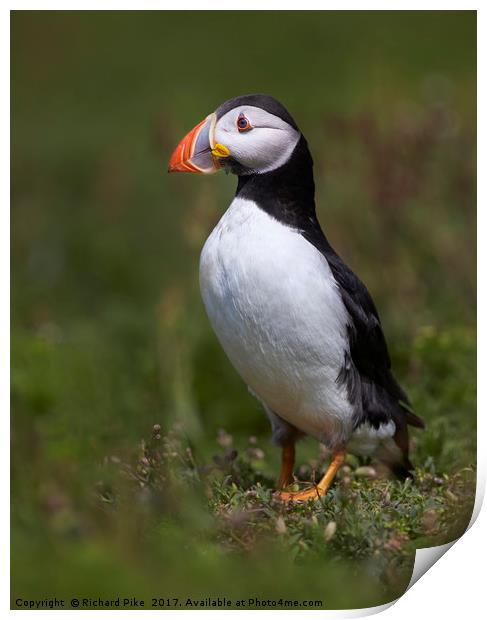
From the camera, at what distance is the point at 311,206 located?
3.99m

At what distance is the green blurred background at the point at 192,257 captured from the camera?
3.55 m

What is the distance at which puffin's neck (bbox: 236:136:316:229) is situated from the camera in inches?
154

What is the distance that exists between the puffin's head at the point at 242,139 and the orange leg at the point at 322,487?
1049mm

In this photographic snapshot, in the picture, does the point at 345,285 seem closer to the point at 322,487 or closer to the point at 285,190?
the point at 285,190

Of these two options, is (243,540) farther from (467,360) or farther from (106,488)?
(467,360)

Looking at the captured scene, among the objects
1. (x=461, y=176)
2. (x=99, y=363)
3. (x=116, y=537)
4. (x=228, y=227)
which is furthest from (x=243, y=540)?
(x=461, y=176)

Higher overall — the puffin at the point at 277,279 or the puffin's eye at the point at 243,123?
the puffin's eye at the point at 243,123

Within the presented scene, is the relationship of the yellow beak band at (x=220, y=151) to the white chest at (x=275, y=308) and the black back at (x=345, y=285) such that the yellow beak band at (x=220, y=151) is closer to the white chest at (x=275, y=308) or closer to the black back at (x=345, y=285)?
the black back at (x=345, y=285)

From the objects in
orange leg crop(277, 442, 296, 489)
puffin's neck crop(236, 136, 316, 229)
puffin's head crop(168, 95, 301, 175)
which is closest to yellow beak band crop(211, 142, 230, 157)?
puffin's head crop(168, 95, 301, 175)

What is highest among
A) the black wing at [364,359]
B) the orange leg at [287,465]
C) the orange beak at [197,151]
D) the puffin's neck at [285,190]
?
the orange beak at [197,151]

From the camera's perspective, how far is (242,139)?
12.6 feet

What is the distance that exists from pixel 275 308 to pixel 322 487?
2.25 ft

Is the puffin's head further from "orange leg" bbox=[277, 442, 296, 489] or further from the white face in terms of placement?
"orange leg" bbox=[277, 442, 296, 489]

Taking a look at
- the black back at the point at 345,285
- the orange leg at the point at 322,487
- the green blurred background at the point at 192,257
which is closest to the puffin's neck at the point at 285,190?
the black back at the point at 345,285
